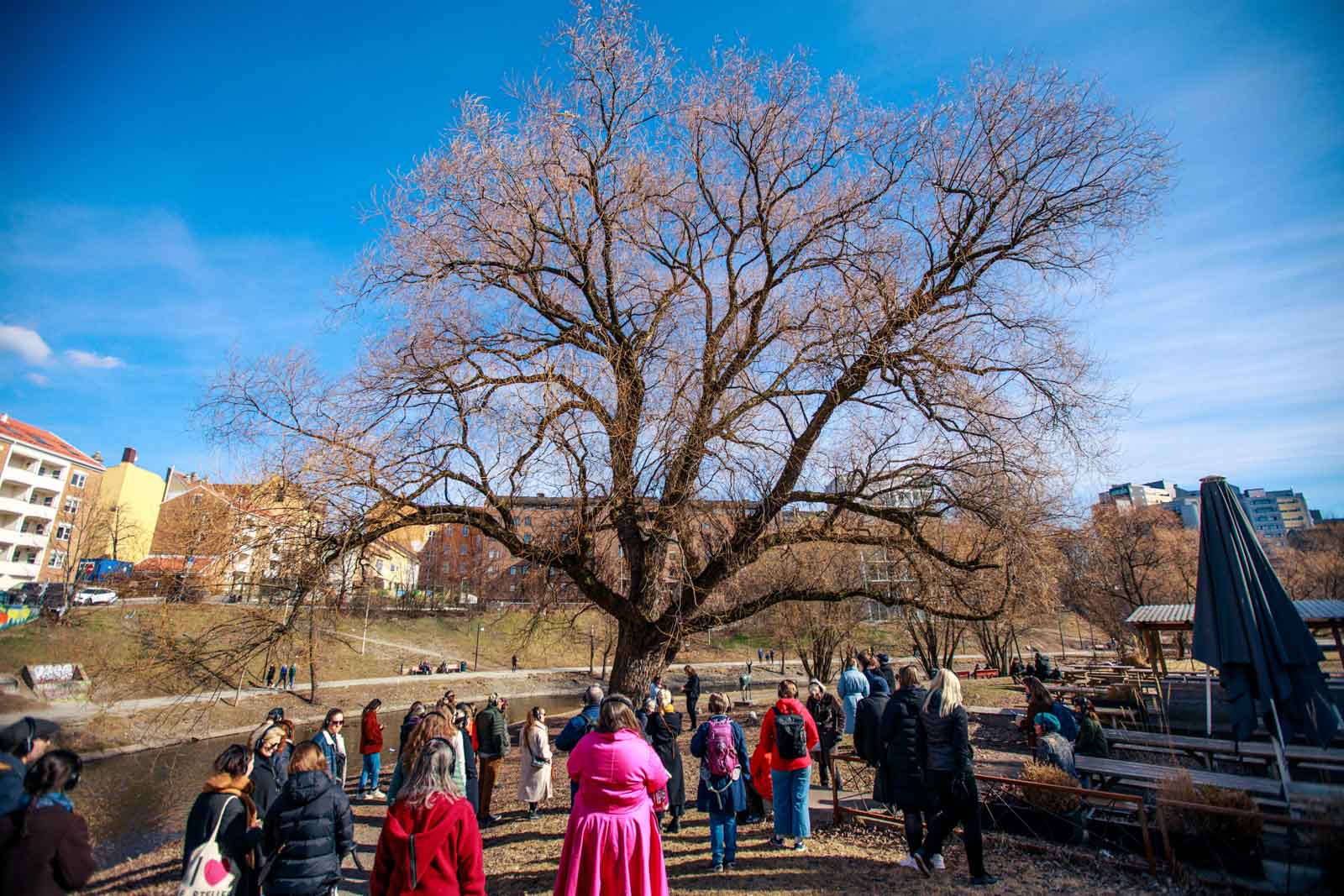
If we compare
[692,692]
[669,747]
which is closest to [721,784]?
[669,747]

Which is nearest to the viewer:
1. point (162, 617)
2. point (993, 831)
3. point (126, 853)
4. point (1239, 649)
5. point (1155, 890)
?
point (1155, 890)

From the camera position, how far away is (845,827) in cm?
676

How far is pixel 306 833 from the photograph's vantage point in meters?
3.99

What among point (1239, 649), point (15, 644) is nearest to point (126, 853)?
point (1239, 649)

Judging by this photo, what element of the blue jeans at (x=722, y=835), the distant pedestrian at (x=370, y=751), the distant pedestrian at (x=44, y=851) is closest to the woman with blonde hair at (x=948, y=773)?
the blue jeans at (x=722, y=835)

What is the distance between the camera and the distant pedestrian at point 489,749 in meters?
8.48

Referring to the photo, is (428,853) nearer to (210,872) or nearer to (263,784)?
(210,872)

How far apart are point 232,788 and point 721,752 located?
13.3 feet

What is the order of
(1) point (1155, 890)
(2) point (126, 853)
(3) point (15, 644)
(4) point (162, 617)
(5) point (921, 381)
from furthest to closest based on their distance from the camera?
(3) point (15, 644)
(2) point (126, 853)
(5) point (921, 381)
(4) point (162, 617)
(1) point (1155, 890)

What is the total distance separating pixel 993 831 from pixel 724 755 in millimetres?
2991

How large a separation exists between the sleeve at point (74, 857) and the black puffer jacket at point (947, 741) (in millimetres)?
5727

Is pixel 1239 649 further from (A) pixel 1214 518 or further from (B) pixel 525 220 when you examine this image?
(B) pixel 525 220

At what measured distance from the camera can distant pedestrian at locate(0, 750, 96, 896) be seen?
10.6ft

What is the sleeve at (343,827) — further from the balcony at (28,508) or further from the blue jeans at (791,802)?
the balcony at (28,508)
